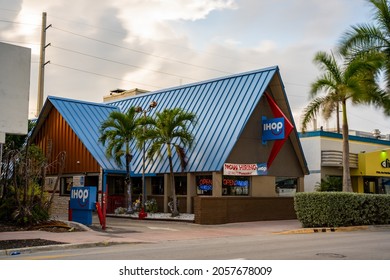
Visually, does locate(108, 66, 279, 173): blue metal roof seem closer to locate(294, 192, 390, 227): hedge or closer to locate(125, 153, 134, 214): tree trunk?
locate(125, 153, 134, 214): tree trunk

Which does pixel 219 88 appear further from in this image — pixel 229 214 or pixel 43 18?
pixel 43 18

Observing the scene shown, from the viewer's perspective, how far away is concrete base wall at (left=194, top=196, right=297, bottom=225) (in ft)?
81.1

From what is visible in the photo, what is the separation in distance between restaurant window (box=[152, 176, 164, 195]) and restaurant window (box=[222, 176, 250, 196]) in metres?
4.53

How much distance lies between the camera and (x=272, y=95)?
101ft

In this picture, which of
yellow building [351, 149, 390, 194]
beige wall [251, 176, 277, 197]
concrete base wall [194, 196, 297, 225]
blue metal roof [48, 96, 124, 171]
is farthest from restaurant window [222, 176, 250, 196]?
yellow building [351, 149, 390, 194]

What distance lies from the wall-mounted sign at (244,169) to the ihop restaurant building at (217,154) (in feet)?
0.18

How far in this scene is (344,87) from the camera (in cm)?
2461

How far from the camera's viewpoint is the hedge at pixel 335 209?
2319cm

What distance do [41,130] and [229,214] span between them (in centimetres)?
1619

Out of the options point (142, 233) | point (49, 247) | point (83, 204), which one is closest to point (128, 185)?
point (83, 204)

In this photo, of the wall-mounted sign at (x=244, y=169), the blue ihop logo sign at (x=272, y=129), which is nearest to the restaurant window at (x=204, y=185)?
the wall-mounted sign at (x=244, y=169)

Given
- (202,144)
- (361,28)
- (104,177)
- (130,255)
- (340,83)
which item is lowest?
(130,255)

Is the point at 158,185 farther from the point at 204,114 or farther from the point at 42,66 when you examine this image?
the point at 42,66
